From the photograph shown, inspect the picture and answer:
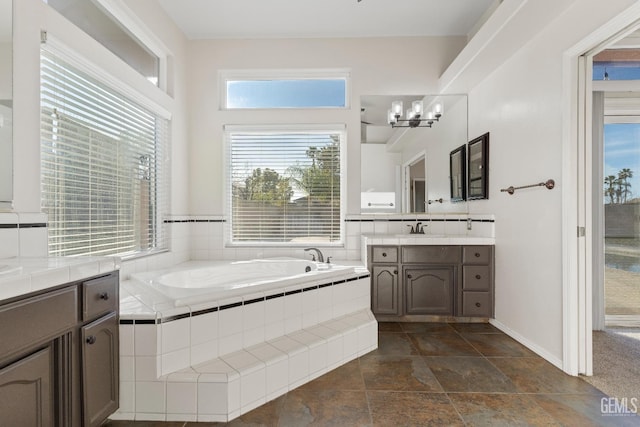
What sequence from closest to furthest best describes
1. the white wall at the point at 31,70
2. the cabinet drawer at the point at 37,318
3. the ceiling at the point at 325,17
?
the cabinet drawer at the point at 37,318 → the white wall at the point at 31,70 → the ceiling at the point at 325,17

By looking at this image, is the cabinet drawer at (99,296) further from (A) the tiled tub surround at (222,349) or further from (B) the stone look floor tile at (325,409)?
(B) the stone look floor tile at (325,409)

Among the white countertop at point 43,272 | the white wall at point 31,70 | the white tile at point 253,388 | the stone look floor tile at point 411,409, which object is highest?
the white wall at point 31,70

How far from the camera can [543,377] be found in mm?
2029

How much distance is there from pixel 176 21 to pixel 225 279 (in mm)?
2551

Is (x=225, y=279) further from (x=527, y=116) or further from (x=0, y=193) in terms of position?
(x=527, y=116)

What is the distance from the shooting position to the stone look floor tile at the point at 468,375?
6.28ft

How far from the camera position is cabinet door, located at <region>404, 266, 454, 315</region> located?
2996 millimetres

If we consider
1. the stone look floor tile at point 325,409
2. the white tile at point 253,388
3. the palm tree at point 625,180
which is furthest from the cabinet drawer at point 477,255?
the white tile at point 253,388

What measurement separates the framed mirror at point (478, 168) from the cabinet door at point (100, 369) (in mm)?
3072

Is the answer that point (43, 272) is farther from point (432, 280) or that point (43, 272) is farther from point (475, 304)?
point (475, 304)

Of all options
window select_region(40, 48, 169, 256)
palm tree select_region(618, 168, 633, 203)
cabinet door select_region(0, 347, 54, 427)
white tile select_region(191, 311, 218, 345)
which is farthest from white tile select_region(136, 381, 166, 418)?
palm tree select_region(618, 168, 633, 203)

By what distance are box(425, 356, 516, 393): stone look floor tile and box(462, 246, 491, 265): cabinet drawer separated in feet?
3.08

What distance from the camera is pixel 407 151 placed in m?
3.45

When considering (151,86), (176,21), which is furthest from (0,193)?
(176,21)
